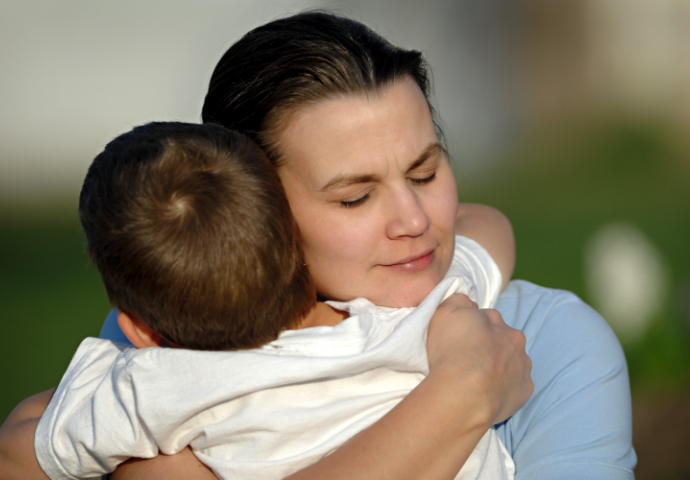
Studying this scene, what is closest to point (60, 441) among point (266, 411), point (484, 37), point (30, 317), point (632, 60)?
point (266, 411)

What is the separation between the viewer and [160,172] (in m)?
1.58

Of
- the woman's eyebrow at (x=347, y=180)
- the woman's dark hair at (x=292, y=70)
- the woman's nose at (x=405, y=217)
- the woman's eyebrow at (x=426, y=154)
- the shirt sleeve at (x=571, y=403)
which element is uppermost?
the woman's dark hair at (x=292, y=70)

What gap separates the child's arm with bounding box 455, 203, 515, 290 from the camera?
8.01 ft

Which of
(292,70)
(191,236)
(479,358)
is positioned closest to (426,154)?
(292,70)

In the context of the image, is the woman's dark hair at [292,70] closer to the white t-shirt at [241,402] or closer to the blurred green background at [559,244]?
the white t-shirt at [241,402]

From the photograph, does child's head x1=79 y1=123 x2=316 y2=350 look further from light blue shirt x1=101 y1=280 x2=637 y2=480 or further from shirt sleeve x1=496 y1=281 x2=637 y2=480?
shirt sleeve x1=496 y1=281 x2=637 y2=480

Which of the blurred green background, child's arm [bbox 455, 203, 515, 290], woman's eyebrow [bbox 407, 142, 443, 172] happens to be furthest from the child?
the blurred green background

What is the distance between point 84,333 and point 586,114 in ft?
53.4

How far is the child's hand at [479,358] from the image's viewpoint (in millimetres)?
1646

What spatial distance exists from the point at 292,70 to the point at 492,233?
1.03m

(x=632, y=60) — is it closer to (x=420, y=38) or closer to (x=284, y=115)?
(x=420, y=38)

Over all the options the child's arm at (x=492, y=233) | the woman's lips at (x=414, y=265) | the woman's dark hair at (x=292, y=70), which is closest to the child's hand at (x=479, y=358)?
the woman's lips at (x=414, y=265)

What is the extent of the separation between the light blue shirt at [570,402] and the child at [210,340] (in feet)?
1.13

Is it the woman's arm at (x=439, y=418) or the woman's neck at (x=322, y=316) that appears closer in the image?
the woman's arm at (x=439, y=418)
